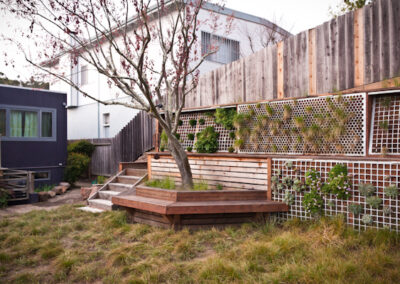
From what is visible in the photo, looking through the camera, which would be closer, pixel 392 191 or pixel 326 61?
pixel 392 191

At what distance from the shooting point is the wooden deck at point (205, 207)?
197 inches

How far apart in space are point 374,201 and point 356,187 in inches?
13.6

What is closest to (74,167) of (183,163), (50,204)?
(50,204)

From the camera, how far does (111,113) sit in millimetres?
14562

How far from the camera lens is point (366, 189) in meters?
4.40

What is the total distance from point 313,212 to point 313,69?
9.15ft

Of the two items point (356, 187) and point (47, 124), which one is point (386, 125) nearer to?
point (356, 187)

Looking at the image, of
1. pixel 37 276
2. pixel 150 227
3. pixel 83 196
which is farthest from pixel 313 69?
pixel 83 196

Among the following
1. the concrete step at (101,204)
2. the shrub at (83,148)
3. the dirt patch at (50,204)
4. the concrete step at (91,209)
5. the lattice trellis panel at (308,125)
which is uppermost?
the lattice trellis panel at (308,125)

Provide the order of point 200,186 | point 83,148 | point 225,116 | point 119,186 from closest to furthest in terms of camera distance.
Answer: point 200,186 → point 225,116 → point 119,186 → point 83,148

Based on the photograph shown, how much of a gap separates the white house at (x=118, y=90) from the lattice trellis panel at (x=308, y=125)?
489cm

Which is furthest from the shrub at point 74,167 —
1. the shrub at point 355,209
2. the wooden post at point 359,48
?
the shrub at point 355,209

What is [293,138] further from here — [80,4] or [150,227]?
[80,4]

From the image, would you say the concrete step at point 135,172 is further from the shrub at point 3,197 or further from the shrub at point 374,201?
the shrub at point 374,201
